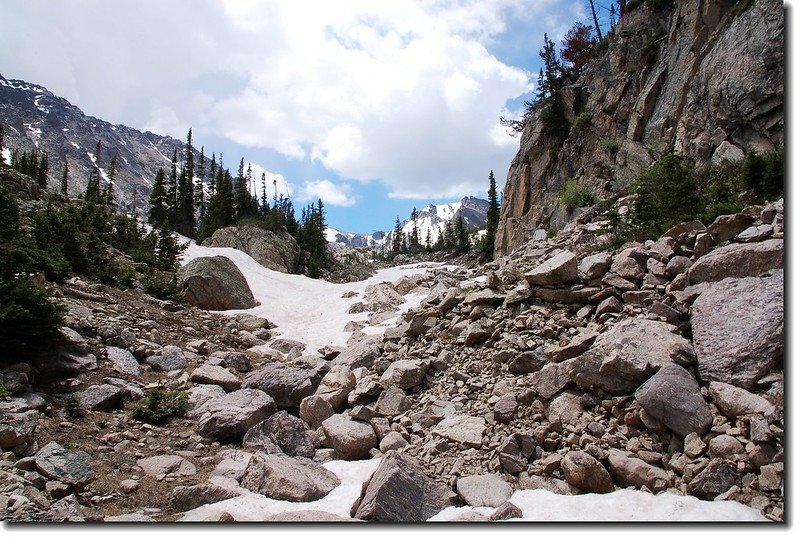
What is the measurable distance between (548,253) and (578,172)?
1444 cm

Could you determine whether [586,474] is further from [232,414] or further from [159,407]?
[159,407]

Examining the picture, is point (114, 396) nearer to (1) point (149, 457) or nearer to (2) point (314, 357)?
(1) point (149, 457)

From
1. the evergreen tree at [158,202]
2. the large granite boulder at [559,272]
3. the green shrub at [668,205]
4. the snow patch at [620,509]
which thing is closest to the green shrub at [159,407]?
the snow patch at [620,509]

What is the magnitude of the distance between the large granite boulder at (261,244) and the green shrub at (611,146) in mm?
25525

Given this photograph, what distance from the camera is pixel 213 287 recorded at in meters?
19.6

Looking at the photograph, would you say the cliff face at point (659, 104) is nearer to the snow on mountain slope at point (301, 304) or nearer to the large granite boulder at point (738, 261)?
the large granite boulder at point (738, 261)

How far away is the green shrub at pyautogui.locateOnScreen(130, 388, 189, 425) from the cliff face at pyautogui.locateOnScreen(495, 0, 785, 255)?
1615 cm

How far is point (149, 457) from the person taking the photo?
6.55 m

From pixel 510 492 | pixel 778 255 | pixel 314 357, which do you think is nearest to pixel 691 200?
pixel 778 255

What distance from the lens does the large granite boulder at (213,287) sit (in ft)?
62.9

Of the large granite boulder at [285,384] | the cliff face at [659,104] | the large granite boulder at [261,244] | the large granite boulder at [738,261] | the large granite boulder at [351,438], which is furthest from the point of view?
the large granite boulder at [261,244]

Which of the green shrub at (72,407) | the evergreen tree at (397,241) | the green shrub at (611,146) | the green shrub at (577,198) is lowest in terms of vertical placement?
the green shrub at (72,407)

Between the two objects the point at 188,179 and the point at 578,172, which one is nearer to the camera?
the point at 578,172

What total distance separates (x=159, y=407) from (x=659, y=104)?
2419 cm
